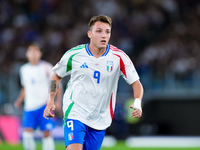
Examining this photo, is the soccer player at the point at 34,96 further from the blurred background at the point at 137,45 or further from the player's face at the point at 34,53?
the blurred background at the point at 137,45

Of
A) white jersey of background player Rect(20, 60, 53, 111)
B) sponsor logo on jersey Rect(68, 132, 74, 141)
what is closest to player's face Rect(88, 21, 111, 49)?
sponsor logo on jersey Rect(68, 132, 74, 141)

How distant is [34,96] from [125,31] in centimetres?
1116

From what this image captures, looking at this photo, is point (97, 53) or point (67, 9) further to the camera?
point (67, 9)

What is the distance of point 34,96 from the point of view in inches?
373

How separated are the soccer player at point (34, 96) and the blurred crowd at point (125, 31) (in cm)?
786

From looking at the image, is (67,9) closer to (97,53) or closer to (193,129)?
(193,129)

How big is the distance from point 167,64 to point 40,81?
946cm

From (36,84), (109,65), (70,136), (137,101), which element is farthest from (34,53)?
(137,101)

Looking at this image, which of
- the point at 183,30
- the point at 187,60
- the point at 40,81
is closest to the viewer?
the point at 40,81

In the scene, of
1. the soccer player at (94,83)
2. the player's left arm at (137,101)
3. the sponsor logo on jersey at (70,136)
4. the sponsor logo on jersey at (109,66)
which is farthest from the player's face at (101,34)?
the sponsor logo on jersey at (70,136)

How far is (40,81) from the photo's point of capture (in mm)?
9633

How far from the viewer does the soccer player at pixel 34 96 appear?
362 inches

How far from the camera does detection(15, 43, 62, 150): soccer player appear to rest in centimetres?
920

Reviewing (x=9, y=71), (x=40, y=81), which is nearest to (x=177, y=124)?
(x=9, y=71)
